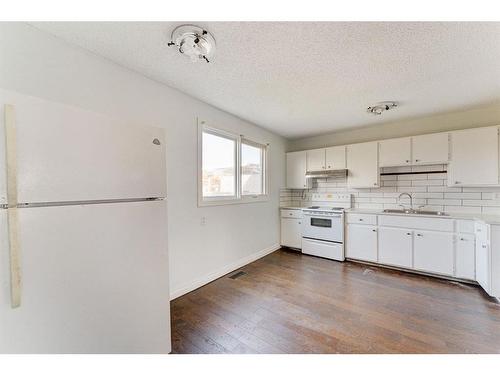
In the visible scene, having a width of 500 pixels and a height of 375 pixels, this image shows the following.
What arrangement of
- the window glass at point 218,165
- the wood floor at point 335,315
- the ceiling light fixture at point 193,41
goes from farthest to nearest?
the window glass at point 218,165 < the wood floor at point 335,315 < the ceiling light fixture at point 193,41

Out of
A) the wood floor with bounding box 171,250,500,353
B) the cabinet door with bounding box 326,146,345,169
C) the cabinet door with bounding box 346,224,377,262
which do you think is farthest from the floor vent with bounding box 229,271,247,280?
the cabinet door with bounding box 326,146,345,169

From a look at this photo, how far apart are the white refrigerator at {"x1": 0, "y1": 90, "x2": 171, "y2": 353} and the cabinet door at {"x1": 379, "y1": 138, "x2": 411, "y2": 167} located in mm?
3522

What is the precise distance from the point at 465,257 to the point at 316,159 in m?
2.54

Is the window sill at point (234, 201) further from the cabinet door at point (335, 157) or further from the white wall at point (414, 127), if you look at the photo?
the white wall at point (414, 127)

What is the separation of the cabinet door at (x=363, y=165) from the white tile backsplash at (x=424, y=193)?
9.7 inches

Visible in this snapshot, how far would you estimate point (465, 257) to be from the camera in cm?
273

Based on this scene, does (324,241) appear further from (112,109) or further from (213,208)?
(112,109)

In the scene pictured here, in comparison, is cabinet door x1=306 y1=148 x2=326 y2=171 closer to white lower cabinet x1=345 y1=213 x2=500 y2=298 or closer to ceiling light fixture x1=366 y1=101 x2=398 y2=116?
white lower cabinet x1=345 y1=213 x2=500 y2=298

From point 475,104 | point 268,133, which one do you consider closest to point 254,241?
point 268,133

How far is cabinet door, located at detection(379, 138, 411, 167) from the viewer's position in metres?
3.34

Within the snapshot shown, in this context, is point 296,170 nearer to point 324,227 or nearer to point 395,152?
point 324,227

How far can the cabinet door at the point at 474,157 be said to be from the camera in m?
2.77

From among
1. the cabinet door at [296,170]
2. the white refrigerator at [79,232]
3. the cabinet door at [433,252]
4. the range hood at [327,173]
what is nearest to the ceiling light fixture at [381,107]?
the range hood at [327,173]
